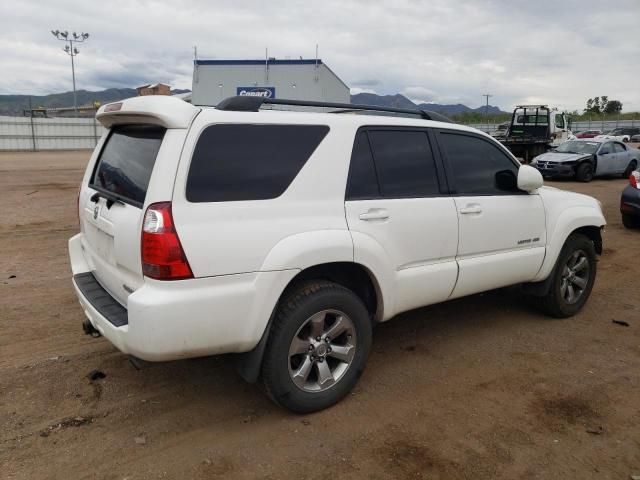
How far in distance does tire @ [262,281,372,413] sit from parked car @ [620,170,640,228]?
7819 millimetres

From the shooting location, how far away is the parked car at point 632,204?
918 centimetres

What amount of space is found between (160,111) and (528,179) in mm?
2843

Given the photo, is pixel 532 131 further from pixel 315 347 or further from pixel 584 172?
pixel 315 347

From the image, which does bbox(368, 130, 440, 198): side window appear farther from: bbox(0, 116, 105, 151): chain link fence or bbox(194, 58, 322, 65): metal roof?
bbox(0, 116, 105, 151): chain link fence

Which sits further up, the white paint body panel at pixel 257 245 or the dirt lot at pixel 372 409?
the white paint body panel at pixel 257 245

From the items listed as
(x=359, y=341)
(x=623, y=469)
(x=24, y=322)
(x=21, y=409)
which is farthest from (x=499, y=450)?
(x=24, y=322)

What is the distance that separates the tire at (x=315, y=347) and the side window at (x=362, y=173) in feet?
1.98

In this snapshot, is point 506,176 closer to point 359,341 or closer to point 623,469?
point 359,341

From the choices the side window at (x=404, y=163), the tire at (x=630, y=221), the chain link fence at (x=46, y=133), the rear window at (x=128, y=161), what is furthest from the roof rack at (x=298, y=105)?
the chain link fence at (x=46, y=133)

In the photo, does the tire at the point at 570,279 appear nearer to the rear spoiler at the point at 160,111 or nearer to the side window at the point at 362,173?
the side window at the point at 362,173

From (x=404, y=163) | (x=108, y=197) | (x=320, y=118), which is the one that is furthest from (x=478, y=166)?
(x=108, y=197)

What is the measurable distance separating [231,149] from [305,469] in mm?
1740

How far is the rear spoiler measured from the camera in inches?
109

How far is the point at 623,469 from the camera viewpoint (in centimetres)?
280
